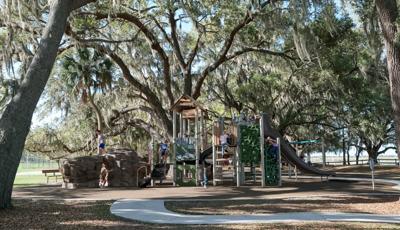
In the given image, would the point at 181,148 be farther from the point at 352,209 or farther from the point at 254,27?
the point at 352,209

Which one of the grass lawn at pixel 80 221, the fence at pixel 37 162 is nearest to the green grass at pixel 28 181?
the fence at pixel 37 162

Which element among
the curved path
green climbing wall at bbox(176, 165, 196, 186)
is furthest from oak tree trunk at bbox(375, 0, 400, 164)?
green climbing wall at bbox(176, 165, 196, 186)

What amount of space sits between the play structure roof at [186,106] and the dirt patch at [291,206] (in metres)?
6.57

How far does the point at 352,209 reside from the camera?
32.8ft

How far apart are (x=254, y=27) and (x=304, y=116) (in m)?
10.1

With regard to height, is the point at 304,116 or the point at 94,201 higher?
the point at 304,116

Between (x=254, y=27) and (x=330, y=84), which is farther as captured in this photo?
(x=330, y=84)

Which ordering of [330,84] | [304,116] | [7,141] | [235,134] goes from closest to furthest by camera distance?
[7,141], [235,134], [330,84], [304,116]

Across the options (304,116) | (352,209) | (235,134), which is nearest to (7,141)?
(352,209)

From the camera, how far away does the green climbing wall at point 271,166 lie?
642 inches

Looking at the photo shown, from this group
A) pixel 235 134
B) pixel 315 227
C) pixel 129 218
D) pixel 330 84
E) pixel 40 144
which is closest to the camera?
pixel 315 227

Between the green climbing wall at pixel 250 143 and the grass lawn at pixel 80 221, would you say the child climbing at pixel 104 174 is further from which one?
the grass lawn at pixel 80 221

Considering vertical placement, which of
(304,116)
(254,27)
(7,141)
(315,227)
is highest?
(254,27)

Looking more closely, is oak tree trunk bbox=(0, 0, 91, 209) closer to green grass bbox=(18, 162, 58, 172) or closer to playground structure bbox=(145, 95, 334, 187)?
playground structure bbox=(145, 95, 334, 187)
